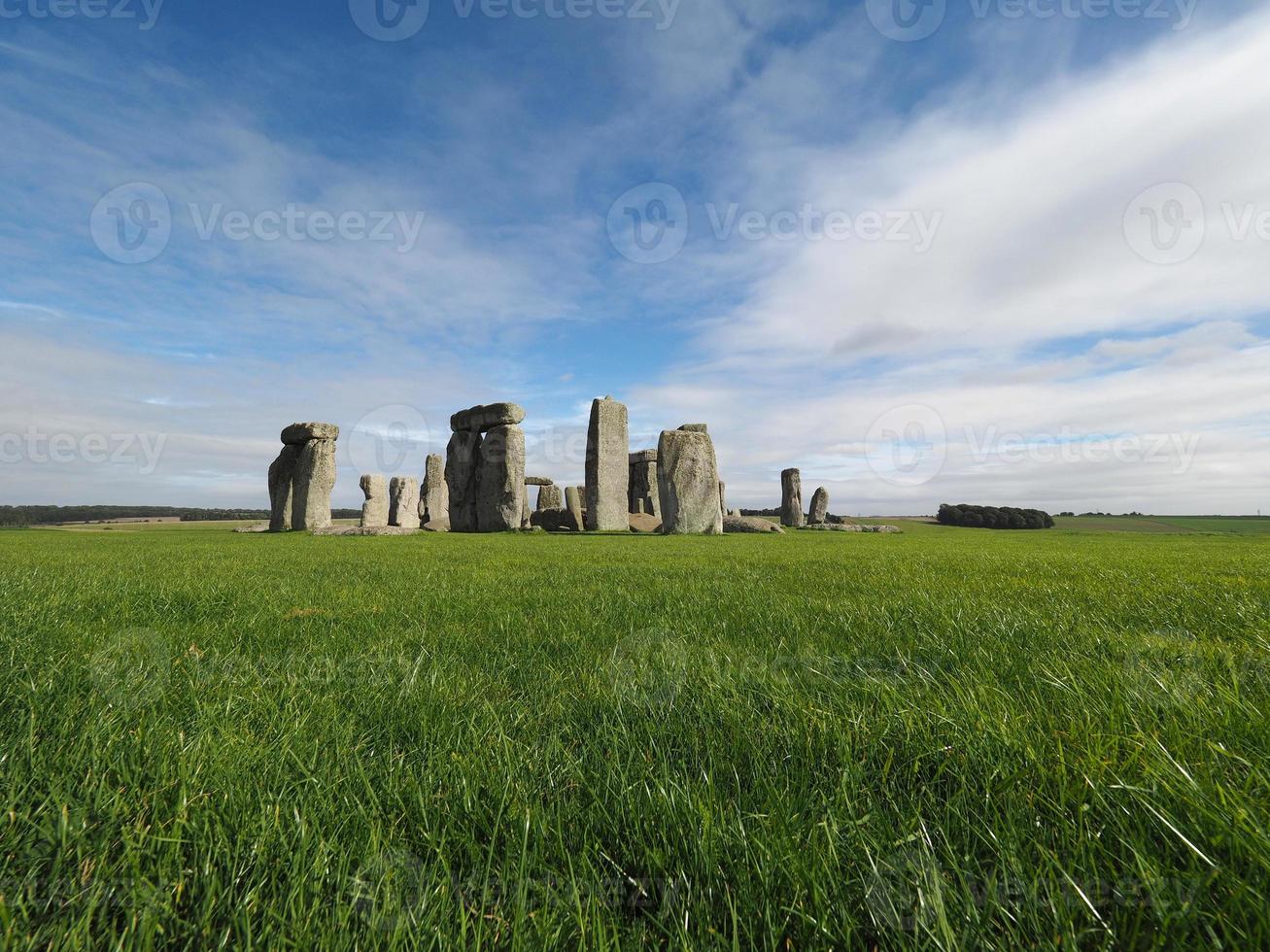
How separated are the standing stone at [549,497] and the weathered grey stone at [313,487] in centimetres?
1255

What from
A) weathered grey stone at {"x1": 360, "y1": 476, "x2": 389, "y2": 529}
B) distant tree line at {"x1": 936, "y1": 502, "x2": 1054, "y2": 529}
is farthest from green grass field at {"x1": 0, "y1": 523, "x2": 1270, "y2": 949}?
distant tree line at {"x1": 936, "y1": 502, "x2": 1054, "y2": 529}

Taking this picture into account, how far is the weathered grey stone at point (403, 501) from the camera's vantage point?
27.1 m

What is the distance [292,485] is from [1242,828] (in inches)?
875

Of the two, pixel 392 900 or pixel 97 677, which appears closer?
pixel 392 900

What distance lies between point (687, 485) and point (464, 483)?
8.26 m

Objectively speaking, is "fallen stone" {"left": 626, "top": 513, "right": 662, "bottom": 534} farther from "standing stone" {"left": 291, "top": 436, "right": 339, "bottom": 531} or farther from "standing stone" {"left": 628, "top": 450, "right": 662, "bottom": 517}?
"standing stone" {"left": 291, "top": 436, "right": 339, "bottom": 531}

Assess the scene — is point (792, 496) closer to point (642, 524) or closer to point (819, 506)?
point (819, 506)

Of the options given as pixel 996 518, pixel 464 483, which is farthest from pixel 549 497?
pixel 996 518

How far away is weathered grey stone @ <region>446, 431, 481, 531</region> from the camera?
2086 centimetres

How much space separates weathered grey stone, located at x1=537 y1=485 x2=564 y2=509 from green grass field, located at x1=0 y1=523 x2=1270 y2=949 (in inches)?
1104

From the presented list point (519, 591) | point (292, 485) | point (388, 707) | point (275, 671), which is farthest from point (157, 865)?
point (292, 485)

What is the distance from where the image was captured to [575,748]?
1615 mm

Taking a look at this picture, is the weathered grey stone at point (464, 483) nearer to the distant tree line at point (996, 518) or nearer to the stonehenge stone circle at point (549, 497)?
the stonehenge stone circle at point (549, 497)

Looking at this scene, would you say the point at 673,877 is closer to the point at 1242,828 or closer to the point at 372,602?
the point at 1242,828
